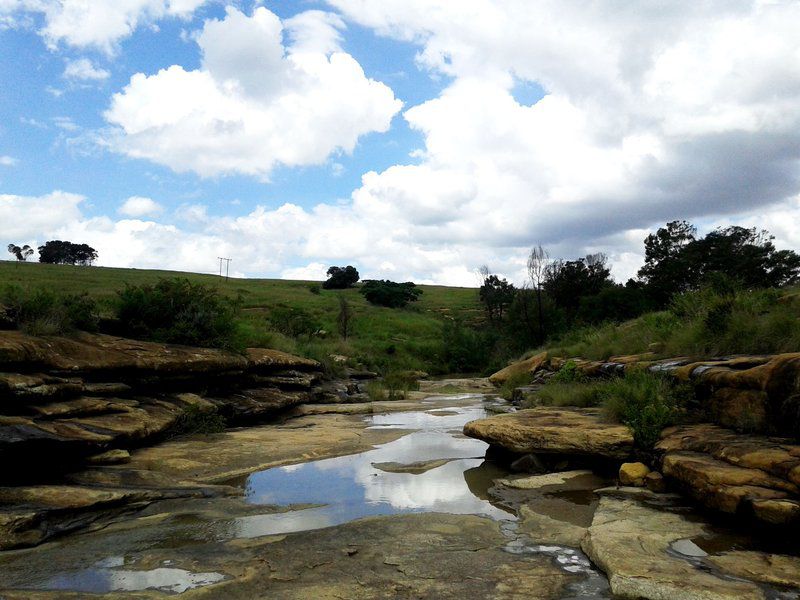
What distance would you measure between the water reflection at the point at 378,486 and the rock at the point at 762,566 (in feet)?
7.24

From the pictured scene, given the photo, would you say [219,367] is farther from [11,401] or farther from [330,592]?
[330,592]

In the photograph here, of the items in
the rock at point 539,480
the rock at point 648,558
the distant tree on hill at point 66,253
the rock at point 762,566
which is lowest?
the rock at point 539,480

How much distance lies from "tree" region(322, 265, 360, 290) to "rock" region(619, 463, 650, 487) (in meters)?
75.1

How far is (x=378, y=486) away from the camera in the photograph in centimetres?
738

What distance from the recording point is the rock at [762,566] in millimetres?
3729

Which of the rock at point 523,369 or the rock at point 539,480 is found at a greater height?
the rock at point 523,369

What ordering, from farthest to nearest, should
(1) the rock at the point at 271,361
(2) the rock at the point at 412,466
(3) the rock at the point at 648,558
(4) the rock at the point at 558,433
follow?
1. (1) the rock at the point at 271,361
2. (2) the rock at the point at 412,466
3. (4) the rock at the point at 558,433
4. (3) the rock at the point at 648,558

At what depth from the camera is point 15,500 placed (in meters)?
5.86

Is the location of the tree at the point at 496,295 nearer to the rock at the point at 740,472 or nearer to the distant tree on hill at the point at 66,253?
the rock at the point at 740,472

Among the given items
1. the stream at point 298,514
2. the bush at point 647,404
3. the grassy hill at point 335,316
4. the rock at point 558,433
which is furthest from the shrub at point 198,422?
the bush at point 647,404

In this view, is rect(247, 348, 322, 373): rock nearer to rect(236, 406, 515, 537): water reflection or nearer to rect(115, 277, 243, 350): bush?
rect(115, 277, 243, 350): bush

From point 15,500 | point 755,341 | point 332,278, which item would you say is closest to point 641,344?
point 755,341

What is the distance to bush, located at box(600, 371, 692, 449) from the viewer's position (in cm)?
721

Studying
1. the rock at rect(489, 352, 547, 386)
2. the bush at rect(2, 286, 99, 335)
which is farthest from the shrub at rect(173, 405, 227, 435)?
the rock at rect(489, 352, 547, 386)
